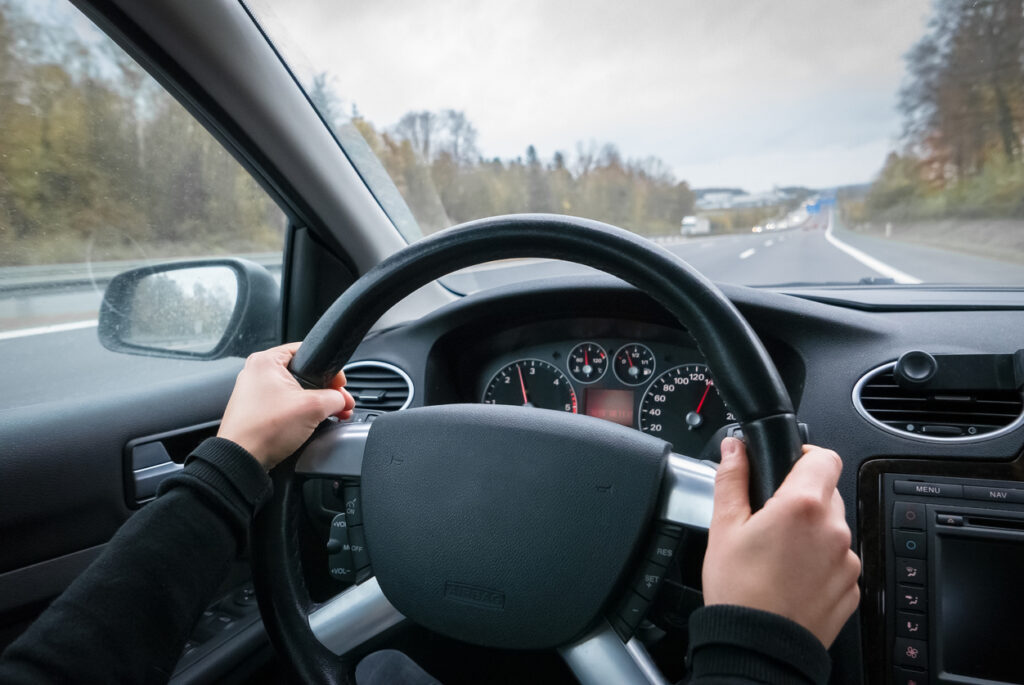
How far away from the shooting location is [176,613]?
1022 millimetres

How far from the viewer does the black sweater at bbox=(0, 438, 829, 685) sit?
2.43 ft

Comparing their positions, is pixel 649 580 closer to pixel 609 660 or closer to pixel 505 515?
pixel 609 660

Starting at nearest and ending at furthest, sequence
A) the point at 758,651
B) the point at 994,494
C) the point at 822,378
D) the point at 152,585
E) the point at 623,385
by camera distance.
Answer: the point at 758,651
the point at 152,585
the point at 994,494
the point at 822,378
the point at 623,385

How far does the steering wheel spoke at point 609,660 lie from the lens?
3.66ft

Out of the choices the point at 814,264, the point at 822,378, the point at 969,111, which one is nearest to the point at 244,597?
the point at 822,378

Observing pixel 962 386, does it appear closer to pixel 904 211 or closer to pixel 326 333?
pixel 904 211

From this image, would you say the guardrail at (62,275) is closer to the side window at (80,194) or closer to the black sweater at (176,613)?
the side window at (80,194)

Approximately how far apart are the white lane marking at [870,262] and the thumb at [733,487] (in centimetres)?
156

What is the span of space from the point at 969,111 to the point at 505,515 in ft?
5.33

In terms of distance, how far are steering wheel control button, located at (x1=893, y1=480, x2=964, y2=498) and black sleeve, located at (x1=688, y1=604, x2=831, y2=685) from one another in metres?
0.96

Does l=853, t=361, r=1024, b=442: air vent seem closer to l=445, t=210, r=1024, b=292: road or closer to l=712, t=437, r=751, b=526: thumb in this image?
l=445, t=210, r=1024, b=292: road

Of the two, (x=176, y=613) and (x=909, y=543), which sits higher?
(x=176, y=613)

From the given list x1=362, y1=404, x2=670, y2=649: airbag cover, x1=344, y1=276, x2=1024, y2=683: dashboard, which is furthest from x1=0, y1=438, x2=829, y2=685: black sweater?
x1=344, y1=276, x2=1024, y2=683: dashboard

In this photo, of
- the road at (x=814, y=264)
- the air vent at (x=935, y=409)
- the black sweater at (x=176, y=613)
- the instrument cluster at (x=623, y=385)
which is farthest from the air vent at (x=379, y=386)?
the air vent at (x=935, y=409)
